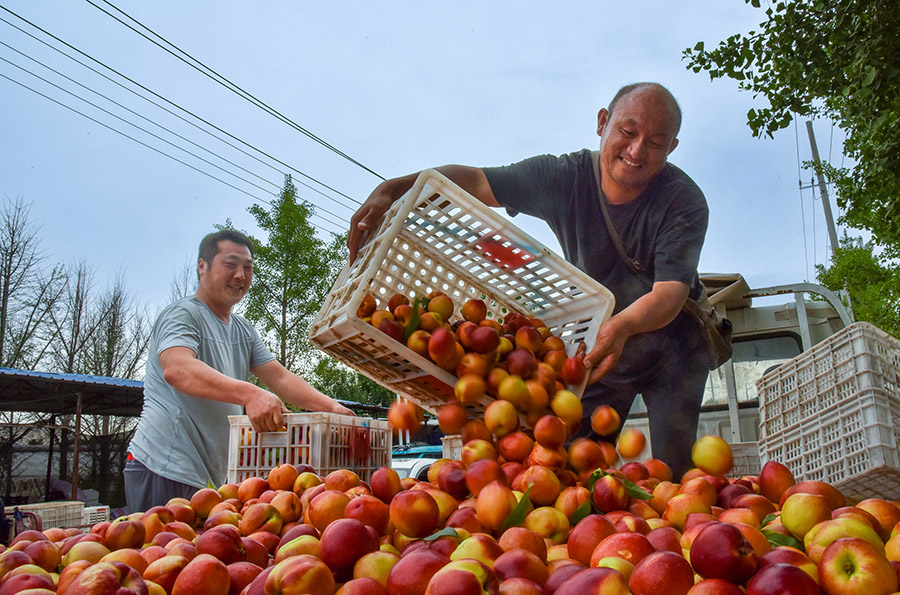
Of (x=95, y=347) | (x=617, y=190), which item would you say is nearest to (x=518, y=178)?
(x=617, y=190)

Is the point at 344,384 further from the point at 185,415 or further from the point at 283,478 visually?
the point at 283,478

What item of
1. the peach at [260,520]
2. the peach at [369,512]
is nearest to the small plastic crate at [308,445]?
the peach at [260,520]

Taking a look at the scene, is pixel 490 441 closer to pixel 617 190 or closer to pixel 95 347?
pixel 617 190

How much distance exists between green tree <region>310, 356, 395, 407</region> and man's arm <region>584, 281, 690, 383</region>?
12377 millimetres

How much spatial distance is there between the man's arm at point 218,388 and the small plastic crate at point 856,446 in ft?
6.23

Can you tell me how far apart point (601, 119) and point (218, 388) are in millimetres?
1833

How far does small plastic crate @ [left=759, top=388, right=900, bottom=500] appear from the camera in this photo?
1907mm

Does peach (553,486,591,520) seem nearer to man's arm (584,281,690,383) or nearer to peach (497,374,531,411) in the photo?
peach (497,374,531,411)

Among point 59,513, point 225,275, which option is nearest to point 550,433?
point 225,275

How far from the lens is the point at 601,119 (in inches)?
94.7

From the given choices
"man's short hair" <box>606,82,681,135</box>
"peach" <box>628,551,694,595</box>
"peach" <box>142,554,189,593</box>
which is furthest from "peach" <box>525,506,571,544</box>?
"man's short hair" <box>606,82,681,135</box>

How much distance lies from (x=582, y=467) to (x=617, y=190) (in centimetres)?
121

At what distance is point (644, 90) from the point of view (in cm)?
219

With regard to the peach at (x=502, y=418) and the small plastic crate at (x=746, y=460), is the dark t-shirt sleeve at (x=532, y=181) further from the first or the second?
the small plastic crate at (x=746, y=460)
